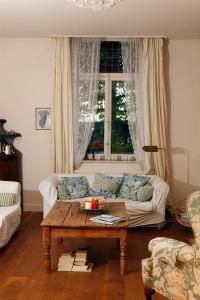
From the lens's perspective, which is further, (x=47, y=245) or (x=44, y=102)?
(x=44, y=102)

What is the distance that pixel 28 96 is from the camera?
577cm

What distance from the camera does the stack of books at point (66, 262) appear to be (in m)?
3.46

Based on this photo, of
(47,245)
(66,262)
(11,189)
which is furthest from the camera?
(11,189)

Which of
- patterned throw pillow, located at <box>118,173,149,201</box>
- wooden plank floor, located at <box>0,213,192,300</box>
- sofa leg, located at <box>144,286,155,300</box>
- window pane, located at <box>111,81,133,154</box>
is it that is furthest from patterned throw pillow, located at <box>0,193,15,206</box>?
sofa leg, located at <box>144,286,155,300</box>

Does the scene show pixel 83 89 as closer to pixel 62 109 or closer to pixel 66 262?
pixel 62 109

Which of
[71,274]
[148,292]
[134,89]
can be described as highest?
[134,89]

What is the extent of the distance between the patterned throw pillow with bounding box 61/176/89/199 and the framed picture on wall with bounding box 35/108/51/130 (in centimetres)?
109

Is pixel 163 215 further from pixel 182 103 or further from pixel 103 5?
pixel 103 5

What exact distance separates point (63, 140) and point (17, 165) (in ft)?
3.05

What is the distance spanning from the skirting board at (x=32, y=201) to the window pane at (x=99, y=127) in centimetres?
122

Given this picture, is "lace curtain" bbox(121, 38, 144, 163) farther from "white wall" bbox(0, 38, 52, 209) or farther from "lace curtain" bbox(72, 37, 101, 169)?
"white wall" bbox(0, 38, 52, 209)

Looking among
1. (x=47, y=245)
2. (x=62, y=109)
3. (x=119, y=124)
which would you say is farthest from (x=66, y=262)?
(x=119, y=124)

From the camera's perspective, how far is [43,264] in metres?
3.59

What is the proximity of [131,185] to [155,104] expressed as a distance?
4.77ft
